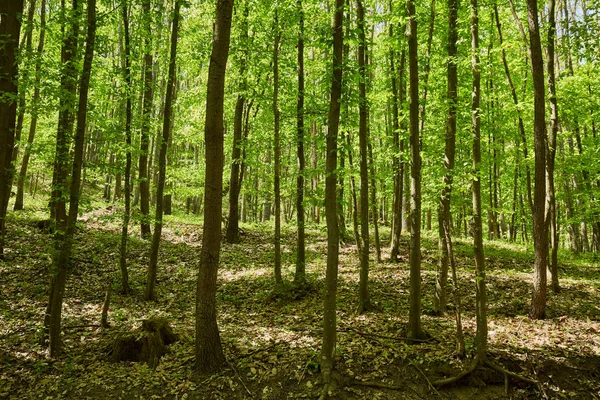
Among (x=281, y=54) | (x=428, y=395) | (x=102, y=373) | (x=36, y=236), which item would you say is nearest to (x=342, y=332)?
(x=428, y=395)

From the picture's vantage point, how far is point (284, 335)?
822cm

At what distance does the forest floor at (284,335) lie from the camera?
646 centimetres

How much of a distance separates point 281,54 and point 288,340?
9.17 metres

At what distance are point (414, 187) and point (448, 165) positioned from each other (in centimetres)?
84

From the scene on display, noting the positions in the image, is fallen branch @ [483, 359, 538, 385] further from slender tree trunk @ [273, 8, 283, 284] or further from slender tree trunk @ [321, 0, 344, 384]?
slender tree trunk @ [273, 8, 283, 284]

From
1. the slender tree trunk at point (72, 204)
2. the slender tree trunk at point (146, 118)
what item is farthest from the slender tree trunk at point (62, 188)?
the slender tree trunk at point (146, 118)

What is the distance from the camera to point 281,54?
12.8m

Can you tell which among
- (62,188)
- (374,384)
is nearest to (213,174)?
(62,188)

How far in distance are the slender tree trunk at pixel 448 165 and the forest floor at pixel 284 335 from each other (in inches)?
32.9

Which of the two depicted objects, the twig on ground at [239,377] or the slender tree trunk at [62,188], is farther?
the slender tree trunk at [62,188]

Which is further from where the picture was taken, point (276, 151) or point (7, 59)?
point (276, 151)

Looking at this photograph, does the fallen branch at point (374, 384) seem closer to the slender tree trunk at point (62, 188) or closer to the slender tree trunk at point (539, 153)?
the slender tree trunk at point (539, 153)

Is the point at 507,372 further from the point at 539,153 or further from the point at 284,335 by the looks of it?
the point at 539,153

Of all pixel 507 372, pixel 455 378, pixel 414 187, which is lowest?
pixel 455 378
